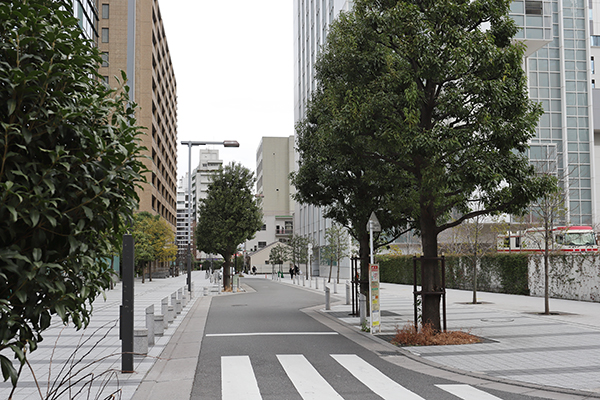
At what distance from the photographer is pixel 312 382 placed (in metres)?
8.12

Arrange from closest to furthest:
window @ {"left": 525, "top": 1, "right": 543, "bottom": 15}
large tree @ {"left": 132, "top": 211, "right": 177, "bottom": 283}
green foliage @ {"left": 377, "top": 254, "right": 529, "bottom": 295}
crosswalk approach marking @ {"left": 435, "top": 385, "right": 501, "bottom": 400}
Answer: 1. crosswalk approach marking @ {"left": 435, "top": 385, "right": 501, "bottom": 400}
2. green foliage @ {"left": 377, "top": 254, "right": 529, "bottom": 295}
3. large tree @ {"left": 132, "top": 211, "right": 177, "bottom": 283}
4. window @ {"left": 525, "top": 1, "right": 543, "bottom": 15}

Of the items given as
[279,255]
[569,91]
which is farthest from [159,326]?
[279,255]

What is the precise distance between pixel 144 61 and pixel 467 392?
59170 mm

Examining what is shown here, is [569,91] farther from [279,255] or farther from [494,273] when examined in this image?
[279,255]

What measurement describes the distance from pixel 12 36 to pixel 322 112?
46.1 feet

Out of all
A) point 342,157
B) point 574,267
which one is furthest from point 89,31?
point 574,267

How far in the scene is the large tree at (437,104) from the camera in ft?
37.1

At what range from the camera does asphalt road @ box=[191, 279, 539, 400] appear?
7391 millimetres

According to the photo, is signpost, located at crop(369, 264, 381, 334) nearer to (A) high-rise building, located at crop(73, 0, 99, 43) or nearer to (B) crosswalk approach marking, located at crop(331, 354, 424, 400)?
(B) crosswalk approach marking, located at crop(331, 354, 424, 400)

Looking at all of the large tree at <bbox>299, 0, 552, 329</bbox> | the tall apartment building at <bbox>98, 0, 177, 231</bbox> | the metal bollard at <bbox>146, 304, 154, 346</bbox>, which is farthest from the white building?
the metal bollard at <bbox>146, 304, 154, 346</bbox>

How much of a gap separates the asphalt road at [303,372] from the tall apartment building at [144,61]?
36.5 metres

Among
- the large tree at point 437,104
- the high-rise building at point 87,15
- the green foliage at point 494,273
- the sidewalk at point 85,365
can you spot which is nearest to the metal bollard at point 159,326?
the sidewalk at point 85,365

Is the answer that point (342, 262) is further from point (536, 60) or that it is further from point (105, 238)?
point (105, 238)

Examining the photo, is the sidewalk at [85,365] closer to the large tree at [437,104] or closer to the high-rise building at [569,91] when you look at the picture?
the large tree at [437,104]
